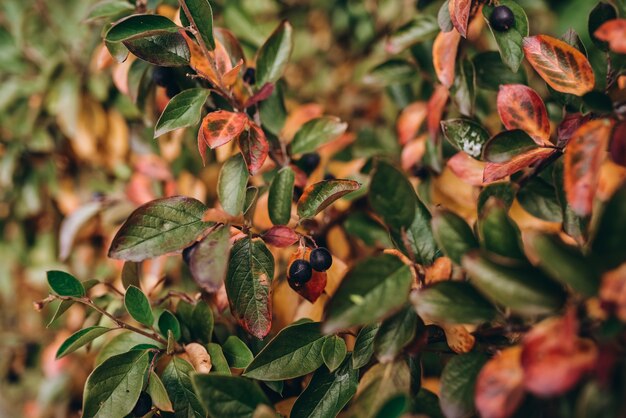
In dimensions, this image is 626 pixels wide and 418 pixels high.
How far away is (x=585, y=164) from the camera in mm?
645

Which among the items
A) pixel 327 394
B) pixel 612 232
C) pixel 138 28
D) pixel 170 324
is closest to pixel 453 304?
pixel 612 232

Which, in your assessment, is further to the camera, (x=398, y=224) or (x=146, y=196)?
(x=146, y=196)

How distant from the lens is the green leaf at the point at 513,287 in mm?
571

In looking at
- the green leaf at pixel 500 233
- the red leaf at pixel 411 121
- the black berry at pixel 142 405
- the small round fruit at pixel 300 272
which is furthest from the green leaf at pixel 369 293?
the red leaf at pixel 411 121

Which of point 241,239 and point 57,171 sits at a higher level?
point 241,239

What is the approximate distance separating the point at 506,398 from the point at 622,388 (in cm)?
12

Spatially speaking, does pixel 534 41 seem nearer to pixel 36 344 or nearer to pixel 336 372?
pixel 336 372

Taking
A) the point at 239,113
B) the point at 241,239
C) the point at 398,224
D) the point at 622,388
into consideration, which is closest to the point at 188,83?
the point at 239,113

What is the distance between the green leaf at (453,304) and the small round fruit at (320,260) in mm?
228

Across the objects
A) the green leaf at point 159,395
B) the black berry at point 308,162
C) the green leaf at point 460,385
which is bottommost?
the green leaf at point 159,395

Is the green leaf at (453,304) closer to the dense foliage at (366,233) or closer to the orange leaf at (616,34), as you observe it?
the dense foliage at (366,233)

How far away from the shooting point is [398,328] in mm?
721

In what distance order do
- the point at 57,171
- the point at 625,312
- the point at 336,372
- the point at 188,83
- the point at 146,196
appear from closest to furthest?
1. the point at 625,312
2. the point at 336,372
3. the point at 188,83
4. the point at 146,196
5. the point at 57,171

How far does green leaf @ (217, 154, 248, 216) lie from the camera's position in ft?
2.86
